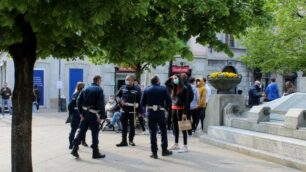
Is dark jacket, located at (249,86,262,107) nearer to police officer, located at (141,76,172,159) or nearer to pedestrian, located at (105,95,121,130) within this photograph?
pedestrian, located at (105,95,121,130)

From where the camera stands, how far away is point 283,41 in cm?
3053

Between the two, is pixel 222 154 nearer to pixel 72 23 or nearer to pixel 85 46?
pixel 85 46

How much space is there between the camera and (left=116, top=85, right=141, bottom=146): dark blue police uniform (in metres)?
13.3

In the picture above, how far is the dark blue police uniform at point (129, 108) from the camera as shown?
13.3 meters

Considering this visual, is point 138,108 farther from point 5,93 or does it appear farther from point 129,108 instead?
point 5,93

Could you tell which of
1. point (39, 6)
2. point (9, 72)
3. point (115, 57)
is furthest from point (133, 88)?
point (9, 72)

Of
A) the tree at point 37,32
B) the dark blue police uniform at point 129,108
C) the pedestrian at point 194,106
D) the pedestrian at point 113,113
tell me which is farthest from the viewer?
the pedestrian at point 113,113

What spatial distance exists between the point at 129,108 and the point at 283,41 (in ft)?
62.7

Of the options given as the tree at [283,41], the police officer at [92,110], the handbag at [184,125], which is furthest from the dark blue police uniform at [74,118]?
the tree at [283,41]

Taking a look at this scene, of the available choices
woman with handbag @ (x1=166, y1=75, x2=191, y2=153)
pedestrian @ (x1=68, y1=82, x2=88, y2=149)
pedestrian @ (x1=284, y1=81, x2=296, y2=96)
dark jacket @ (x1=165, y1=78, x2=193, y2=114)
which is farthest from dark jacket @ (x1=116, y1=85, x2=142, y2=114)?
pedestrian @ (x1=284, y1=81, x2=296, y2=96)

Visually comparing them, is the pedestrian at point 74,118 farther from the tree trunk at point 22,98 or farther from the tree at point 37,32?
the tree trunk at point 22,98

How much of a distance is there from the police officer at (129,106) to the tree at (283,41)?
50.3 feet

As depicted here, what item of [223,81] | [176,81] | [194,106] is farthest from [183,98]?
[194,106]

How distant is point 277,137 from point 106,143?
4789 millimetres
